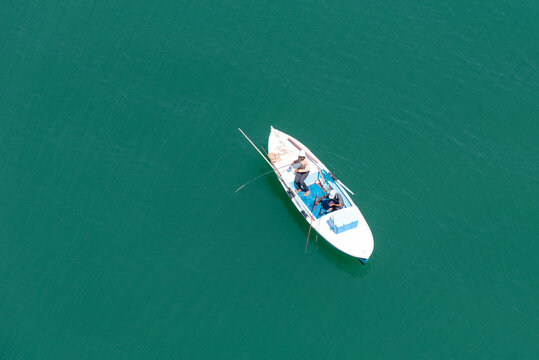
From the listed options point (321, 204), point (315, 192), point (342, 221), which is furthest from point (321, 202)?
point (342, 221)

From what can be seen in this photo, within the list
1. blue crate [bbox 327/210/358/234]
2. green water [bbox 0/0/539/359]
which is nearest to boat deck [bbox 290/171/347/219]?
blue crate [bbox 327/210/358/234]

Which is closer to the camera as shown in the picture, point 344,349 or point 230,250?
point 344,349

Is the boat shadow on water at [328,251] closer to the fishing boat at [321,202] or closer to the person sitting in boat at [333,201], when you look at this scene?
the fishing boat at [321,202]

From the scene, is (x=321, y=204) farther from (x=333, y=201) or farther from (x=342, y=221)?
(x=342, y=221)

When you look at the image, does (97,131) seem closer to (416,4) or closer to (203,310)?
(203,310)

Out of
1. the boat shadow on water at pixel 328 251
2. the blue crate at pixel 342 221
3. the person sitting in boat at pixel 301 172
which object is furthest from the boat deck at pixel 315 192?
the boat shadow on water at pixel 328 251

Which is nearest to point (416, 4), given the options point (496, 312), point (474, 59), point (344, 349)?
point (474, 59)
